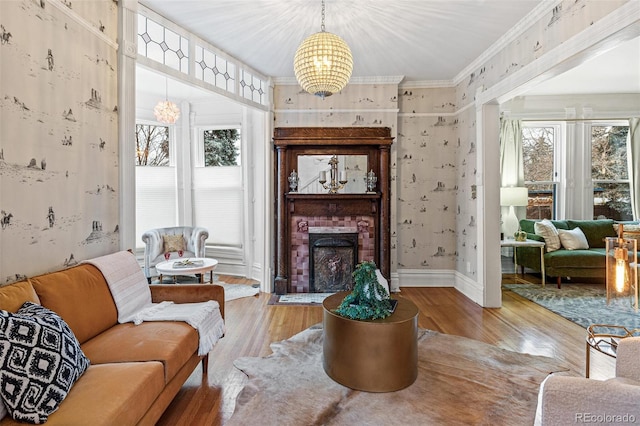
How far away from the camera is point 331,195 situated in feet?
16.3

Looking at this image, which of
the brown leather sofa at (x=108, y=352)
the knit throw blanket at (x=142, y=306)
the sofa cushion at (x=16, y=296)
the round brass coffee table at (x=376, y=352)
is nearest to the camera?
the brown leather sofa at (x=108, y=352)

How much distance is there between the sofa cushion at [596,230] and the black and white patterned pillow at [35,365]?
6.58 m

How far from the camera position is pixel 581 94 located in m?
6.06

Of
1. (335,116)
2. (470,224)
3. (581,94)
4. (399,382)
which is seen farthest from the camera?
(581,94)

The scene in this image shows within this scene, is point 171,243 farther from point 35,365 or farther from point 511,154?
point 511,154

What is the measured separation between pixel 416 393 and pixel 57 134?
2.89 metres

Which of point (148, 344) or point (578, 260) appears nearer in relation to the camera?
point (148, 344)

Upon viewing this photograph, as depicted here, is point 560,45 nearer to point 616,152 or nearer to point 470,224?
point 470,224

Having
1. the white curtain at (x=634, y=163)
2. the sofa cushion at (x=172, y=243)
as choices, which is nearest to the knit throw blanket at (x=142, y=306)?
the sofa cushion at (x=172, y=243)

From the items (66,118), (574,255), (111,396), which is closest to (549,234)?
(574,255)

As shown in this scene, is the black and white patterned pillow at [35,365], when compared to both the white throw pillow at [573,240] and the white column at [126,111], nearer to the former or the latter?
the white column at [126,111]

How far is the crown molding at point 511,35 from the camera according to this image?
3.12 metres

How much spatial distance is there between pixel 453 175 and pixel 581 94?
2943 mm

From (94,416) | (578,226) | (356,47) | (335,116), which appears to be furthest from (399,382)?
(578,226)
